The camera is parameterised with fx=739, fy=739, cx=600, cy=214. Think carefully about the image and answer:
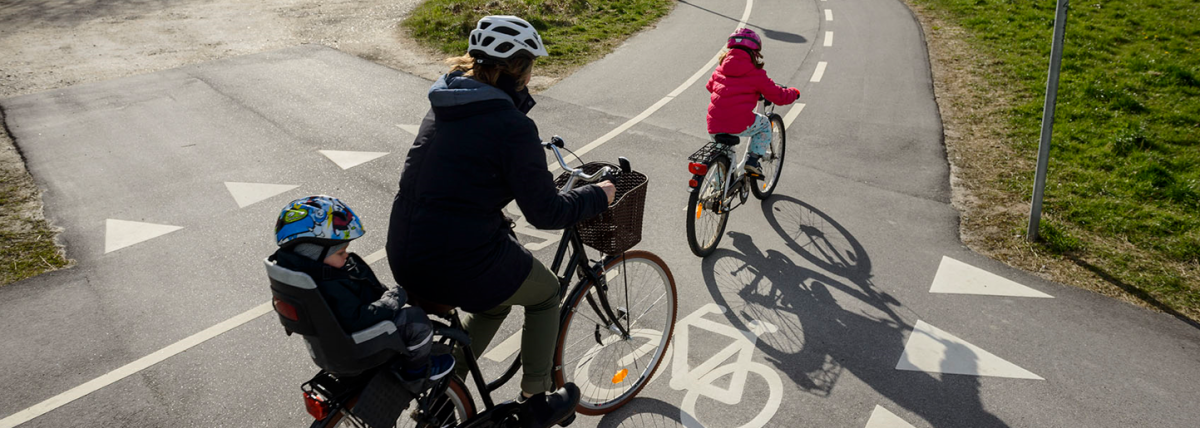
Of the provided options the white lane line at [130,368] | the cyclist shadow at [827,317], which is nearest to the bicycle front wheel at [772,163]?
the cyclist shadow at [827,317]

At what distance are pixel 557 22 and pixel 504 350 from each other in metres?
10.3

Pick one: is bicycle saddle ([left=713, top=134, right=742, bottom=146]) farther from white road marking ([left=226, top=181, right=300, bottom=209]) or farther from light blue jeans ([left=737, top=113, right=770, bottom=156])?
white road marking ([left=226, top=181, right=300, bottom=209])

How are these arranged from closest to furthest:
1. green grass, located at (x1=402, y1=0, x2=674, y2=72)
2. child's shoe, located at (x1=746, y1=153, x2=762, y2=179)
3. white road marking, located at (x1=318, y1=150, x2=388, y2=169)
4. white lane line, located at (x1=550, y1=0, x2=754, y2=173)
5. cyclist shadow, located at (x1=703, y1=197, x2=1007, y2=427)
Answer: cyclist shadow, located at (x1=703, y1=197, x2=1007, y2=427) < child's shoe, located at (x1=746, y1=153, x2=762, y2=179) < white road marking, located at (x1=318, y1=150, x2=388, y2=169) < white lane line, located at (x1=550, y1=0, x2=754, y2=173) < green grass, located at (x1=402, y1=0, x2=674, y2=72)

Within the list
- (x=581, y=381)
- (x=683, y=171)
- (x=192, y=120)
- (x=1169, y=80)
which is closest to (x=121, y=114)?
(x=192, y=120)

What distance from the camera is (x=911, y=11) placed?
1602 cm

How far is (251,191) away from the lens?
7109mm

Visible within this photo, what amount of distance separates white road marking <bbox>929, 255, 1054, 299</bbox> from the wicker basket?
3133mm

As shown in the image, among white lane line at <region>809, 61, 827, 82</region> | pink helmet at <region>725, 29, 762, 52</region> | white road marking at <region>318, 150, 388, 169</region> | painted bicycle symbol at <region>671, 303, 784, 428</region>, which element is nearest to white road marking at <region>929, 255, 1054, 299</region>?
painted bicycle symbol at <region>671, 303, 784, 428</region>

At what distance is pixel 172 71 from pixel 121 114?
211 cm

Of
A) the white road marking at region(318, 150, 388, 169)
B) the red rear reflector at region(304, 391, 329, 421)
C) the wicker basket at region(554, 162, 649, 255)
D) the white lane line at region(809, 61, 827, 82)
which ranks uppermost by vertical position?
the wicker basket at region(554, 162, 649, 255)

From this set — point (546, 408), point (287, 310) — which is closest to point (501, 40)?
point (287, 310)

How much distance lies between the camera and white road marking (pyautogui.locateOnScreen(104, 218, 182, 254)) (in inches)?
242

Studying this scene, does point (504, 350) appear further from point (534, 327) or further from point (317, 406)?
point (317, 406)

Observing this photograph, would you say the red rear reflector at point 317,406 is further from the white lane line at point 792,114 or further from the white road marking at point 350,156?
the white lane line at point 792,114
